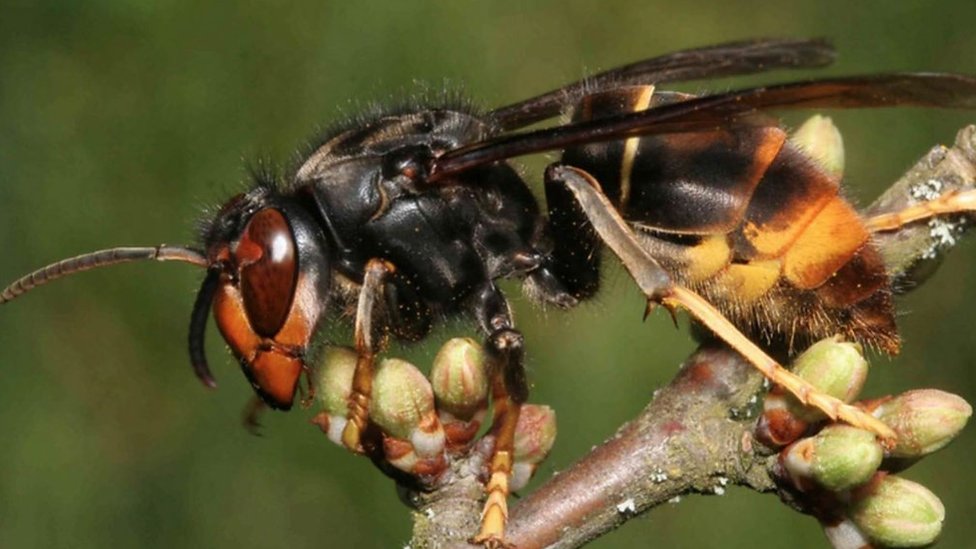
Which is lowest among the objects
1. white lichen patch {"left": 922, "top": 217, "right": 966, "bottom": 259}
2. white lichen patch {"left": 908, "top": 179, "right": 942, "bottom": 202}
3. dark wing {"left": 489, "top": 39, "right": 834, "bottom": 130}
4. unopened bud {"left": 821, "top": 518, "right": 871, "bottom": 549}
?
unopened bud {"left": 821, "top": 518, "right": 871, "bottom": 549}

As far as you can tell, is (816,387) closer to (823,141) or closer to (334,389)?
(823,141)

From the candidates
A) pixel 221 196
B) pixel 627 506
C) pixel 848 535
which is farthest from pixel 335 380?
pixel 221 196

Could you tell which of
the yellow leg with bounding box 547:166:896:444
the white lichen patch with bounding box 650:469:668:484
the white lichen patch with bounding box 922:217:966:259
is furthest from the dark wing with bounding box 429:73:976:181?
the white lichen patch with bounding box 650:469:668:484

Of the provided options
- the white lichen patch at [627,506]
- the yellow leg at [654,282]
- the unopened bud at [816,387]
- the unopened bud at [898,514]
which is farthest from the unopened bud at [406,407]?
the unopened bud at [898,514]

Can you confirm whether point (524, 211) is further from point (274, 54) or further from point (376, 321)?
point (274, 54)

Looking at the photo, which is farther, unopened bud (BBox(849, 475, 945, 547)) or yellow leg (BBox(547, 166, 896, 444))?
yellow leg (BBox(547, 166, 896, 444))

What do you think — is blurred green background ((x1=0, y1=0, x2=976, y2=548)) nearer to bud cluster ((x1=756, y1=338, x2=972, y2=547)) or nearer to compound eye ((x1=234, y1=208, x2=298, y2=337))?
compound eye ((x1=234, y1=208, x2=298, y2=337))
